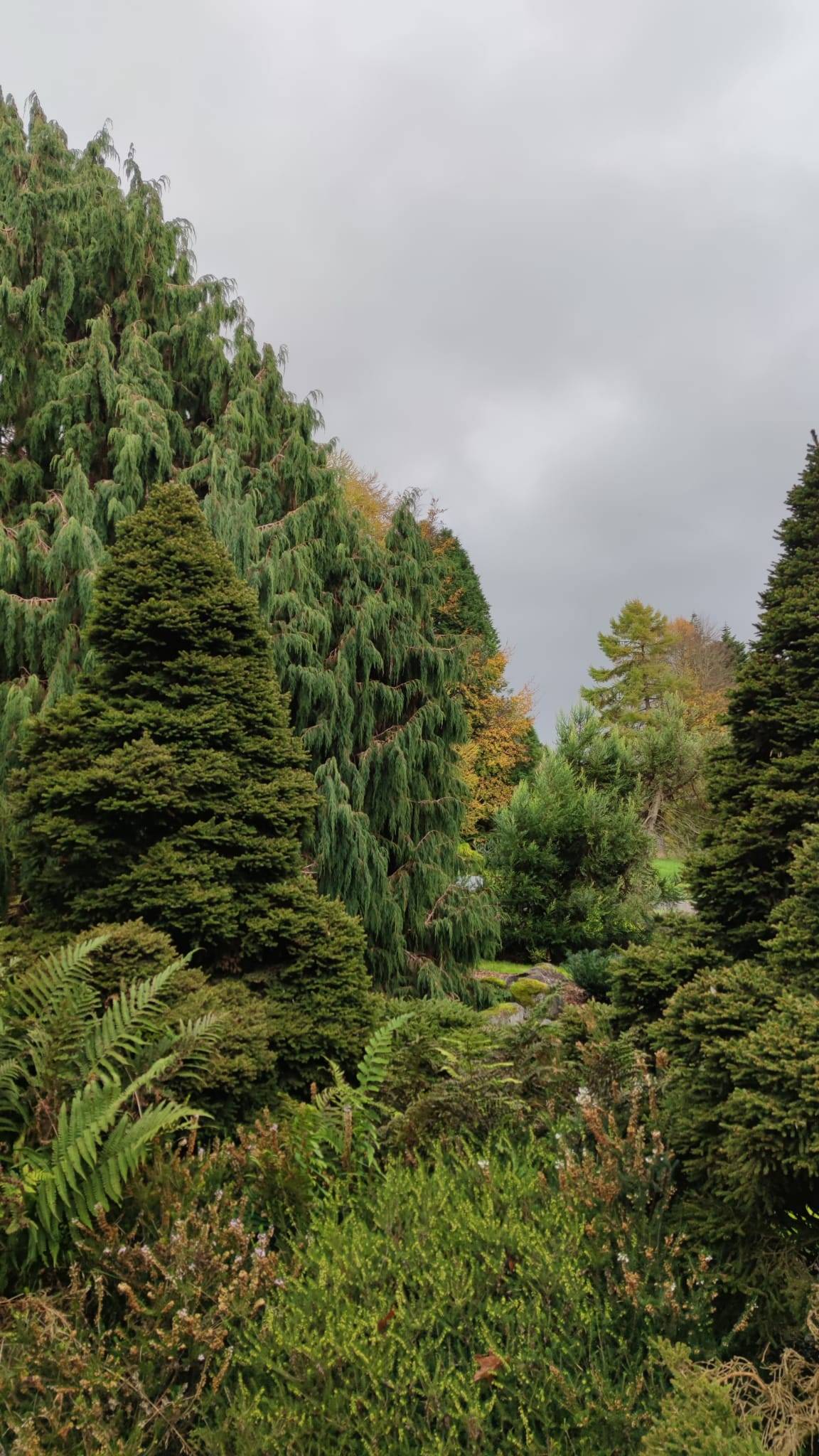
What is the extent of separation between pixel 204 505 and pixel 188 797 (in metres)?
4.31

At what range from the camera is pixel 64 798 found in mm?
4398

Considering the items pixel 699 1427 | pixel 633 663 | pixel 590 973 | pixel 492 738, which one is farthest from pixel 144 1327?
pixel 633 663

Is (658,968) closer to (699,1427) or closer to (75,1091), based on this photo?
(699,1427)

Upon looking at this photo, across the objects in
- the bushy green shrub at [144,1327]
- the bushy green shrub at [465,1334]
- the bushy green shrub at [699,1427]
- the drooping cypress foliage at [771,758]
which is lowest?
the bushy green shrub at [144,1327]

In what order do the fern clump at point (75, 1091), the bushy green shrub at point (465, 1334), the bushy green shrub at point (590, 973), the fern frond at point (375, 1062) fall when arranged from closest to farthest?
the bushy green shrub at point (465, 1334)
the fern clump at point (75, 1091)
the fern frond at point (375, 1062)
the bushy green shrub at point (590, 973)

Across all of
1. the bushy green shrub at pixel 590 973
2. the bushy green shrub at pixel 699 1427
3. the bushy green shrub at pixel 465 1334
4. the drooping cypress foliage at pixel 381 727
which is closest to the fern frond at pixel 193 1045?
the bushy green shrub at pixel 465 1334

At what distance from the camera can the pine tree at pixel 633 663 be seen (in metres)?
35.4

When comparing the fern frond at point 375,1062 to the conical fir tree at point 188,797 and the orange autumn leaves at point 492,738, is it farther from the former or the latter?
the orange autumn leaves at point 492,738

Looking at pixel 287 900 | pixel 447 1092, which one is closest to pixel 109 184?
pixel 287 900

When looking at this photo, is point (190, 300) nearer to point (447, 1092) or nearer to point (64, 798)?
point (64, 798)

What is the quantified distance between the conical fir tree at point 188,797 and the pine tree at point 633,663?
31.2m

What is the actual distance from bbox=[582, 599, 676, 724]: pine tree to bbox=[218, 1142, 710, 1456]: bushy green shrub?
33.2 m

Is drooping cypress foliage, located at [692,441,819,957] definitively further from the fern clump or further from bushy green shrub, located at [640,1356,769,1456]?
the fern clump

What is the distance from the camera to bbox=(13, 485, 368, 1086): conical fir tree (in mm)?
4359
